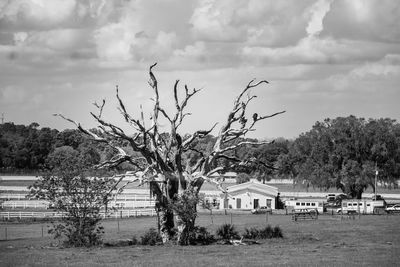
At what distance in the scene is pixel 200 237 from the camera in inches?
1770

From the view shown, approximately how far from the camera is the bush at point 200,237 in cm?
4447

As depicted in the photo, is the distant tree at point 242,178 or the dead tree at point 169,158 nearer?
the dead tree at point 169,158

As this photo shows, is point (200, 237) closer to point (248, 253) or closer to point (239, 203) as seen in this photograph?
point (248, 253)

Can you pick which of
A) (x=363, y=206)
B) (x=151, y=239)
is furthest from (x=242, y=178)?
(x=151, y=239)

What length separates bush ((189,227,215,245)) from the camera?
4447 cm

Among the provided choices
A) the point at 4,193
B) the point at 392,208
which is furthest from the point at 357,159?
the point at 4,193

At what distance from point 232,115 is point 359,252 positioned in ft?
38.9

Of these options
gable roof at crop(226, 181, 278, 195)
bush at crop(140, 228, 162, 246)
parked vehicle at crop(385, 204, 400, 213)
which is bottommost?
bush at crop(140, 228, 162, 246)

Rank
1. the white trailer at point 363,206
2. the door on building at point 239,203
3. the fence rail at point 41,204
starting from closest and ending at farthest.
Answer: the fence rail at point 41,204
the white trailer at point 363,206
the door on building at point 239,203

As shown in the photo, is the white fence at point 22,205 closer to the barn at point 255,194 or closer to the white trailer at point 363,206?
the barn at point 255,194

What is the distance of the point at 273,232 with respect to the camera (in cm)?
4819

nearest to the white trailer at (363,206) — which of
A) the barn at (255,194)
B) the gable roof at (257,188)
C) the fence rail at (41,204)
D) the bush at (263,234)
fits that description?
the gable roof at (257,188)

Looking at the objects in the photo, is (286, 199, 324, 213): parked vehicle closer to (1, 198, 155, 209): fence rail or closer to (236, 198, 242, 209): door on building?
(236, 198, 242, 209): door on building

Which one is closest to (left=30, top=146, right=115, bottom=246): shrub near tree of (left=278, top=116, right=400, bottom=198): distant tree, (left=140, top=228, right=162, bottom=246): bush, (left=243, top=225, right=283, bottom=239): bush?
(left=140, top=228, right=162, bottom=246): bush
